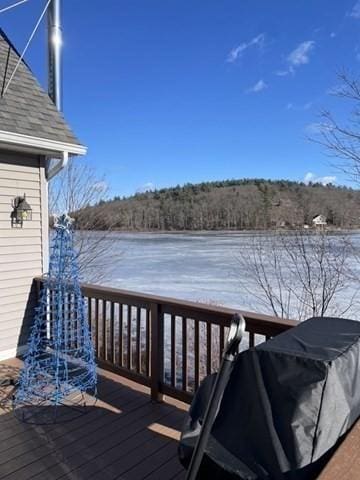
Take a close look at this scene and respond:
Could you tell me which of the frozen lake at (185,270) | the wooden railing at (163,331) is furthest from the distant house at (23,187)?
the frozen lake at (185,270)

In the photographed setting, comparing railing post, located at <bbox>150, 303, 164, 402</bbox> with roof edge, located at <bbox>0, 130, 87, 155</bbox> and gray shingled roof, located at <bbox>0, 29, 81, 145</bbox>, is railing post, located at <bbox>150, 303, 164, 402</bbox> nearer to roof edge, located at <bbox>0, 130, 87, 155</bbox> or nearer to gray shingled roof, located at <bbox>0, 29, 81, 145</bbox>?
roof edge, located at <bbox>0, 130, 87, 155</bbox>

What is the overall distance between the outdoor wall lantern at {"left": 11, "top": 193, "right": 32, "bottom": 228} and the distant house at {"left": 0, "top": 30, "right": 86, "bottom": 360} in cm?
1

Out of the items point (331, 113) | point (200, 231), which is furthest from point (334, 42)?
point (200, 231)

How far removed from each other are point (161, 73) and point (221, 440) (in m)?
13.0

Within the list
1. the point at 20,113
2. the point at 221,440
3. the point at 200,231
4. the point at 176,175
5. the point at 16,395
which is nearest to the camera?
the point at 221,440

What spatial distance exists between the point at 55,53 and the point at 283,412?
523 centimetres

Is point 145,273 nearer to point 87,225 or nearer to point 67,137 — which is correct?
point 87,225

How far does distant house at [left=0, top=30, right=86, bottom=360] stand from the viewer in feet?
13.1

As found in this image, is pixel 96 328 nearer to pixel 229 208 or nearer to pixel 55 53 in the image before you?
pixel 55 53

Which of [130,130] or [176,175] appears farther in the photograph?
[176,175]

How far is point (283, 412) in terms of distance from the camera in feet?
3.95

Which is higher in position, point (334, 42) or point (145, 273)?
point (334, 42)

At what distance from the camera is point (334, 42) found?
26.0 feet

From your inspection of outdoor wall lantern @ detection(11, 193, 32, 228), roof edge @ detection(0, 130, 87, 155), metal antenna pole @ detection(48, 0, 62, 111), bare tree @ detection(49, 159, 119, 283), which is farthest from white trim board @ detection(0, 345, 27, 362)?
bare tree @ detection(49, 159, 119, 283)
